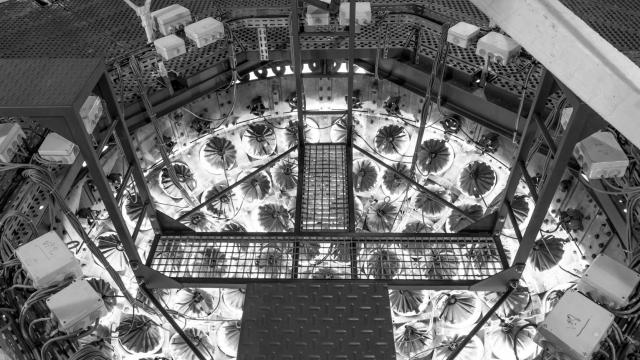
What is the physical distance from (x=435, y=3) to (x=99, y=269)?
4.25 m

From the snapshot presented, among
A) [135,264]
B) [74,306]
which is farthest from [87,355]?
[135,264]

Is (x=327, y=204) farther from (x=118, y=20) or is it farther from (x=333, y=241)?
(x=118, y=20)

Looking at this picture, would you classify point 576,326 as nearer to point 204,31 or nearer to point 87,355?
point 87,355

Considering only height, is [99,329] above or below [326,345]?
above

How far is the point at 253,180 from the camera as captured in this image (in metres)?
5.75

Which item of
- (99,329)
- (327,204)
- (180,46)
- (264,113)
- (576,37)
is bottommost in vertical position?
(576,37)

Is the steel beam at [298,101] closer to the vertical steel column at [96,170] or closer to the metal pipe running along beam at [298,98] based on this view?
the metal pipe running along beam at [298,98]

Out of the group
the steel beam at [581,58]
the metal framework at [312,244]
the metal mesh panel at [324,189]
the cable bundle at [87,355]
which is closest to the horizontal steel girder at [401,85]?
the metal framework at [312,244]

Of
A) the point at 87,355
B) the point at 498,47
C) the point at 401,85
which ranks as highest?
the point at 401,85

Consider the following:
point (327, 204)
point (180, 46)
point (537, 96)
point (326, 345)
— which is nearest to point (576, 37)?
point (537, 96)

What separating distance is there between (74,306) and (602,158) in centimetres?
358

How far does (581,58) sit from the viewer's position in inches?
75.0

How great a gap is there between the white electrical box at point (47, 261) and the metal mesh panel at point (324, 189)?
188 centimetres

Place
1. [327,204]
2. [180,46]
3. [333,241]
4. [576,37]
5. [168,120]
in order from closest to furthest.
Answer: [576,37]
[333,241]
[180,46]
[327,204]
[168,120]
